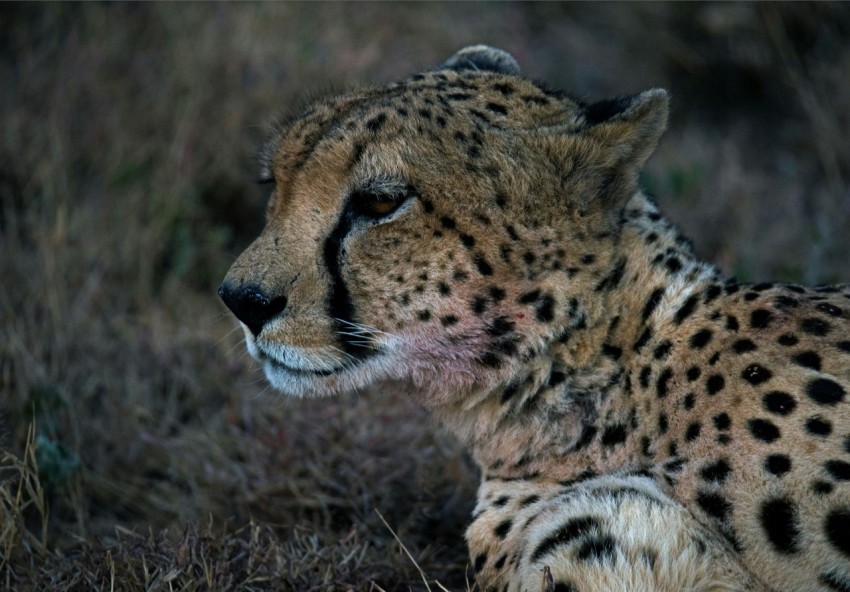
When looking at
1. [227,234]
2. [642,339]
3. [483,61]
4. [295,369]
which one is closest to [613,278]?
[642,339]

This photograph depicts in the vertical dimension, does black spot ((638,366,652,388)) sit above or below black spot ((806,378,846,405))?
below

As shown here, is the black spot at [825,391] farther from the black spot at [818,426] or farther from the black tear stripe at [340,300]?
the black tear stripe at [340,300]

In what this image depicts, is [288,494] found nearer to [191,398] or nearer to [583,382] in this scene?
[191,398]

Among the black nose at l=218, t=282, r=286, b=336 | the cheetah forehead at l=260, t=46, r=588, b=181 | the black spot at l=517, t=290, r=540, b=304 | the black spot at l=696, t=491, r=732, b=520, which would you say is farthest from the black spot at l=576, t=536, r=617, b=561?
the cheetah forehead at l=260, t=46, r=588, b=181

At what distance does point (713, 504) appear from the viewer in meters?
2.00

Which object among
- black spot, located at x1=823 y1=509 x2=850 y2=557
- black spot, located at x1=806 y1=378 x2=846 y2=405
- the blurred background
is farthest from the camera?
the blurred background

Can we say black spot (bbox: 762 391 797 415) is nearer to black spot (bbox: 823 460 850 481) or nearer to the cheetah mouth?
black spot (bbox: 823 460 850 481)

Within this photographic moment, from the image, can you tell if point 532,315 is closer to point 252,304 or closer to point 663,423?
point 663,423

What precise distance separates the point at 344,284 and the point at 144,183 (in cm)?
254

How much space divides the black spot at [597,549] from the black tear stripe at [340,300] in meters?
0.60

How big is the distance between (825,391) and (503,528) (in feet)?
2.30

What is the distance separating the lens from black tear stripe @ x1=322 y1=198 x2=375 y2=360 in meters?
2.22

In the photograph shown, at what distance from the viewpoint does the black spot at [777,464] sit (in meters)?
1.95

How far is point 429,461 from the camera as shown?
306 centimetres
